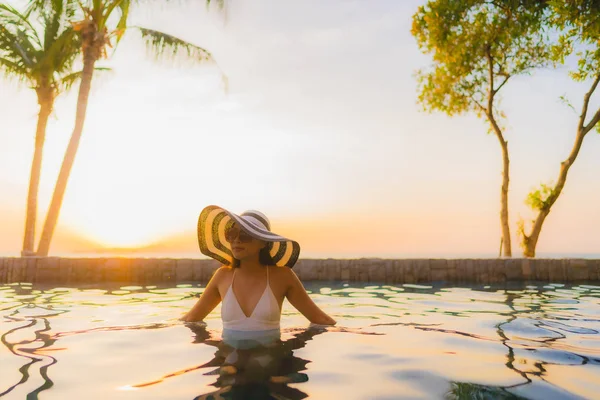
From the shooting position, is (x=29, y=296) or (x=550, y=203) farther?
(x=550, y=203)

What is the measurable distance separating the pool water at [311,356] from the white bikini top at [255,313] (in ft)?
0.52

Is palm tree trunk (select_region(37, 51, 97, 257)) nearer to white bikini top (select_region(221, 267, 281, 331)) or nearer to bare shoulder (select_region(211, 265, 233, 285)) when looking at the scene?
bare shoulder (select_region(211, 265, 233, 285))

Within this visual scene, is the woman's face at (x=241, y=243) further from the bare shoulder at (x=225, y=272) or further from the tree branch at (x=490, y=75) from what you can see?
the tree branch at (x=490, y=75)

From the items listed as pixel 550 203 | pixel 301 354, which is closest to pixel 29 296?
pixel 301 354

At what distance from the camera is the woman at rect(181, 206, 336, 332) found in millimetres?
3711

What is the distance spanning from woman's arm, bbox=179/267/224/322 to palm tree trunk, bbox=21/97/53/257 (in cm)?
1107

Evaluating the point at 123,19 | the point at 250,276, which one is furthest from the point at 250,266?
the point at 123,19

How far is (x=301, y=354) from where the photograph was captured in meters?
3.41

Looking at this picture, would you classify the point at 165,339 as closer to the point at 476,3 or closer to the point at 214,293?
the point at 214,293

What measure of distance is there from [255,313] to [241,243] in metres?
0.55

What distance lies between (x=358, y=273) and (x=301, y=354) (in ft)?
22.8

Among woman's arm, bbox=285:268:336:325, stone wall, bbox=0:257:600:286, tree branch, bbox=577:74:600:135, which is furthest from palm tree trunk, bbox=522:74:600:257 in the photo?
woman's arm, bbox=285:268:336:325

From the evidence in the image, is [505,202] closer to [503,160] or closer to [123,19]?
[503,160]

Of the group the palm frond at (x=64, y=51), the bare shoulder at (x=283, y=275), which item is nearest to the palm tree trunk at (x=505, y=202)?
the bare shoulder at (x=283, y=275)
